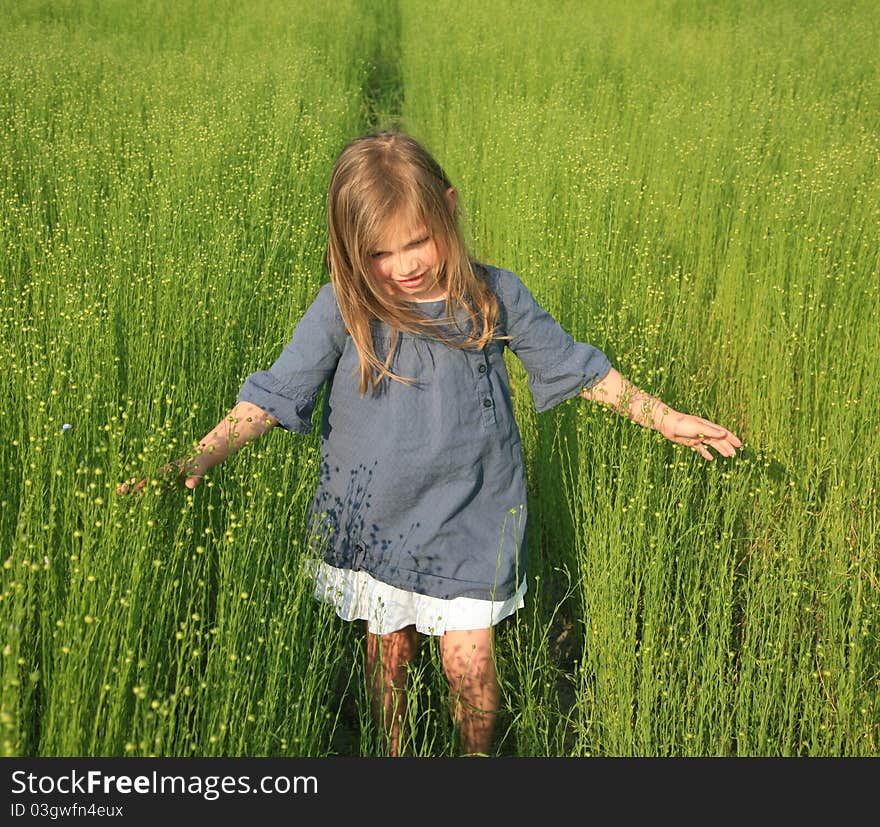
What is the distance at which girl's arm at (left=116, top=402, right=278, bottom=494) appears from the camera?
6.48ft

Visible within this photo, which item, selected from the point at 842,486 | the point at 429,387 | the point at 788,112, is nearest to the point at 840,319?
the point at 842,486

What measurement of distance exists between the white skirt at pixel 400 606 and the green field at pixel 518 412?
3.8 inches

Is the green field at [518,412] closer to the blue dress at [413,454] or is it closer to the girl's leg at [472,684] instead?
the girl's leg at [472,684]

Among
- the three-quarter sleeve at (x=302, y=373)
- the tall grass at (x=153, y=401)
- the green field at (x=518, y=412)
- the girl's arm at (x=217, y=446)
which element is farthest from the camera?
the three-quarter sleeve at (x=302, y=373)

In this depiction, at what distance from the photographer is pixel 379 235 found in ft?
6.69

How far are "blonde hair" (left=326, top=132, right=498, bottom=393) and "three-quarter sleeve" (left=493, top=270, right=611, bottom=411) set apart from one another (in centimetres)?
8

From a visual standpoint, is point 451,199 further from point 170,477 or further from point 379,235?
point 170,477

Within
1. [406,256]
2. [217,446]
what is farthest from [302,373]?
[406,256]

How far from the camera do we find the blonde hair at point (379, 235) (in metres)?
2.03

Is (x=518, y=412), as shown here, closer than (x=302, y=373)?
No

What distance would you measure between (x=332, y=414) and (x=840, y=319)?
7.07 ft

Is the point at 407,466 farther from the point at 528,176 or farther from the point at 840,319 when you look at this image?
the point at 528,176

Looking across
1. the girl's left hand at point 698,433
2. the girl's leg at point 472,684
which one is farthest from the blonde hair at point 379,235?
the girl's leg at point 472,684

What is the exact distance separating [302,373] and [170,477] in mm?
390
